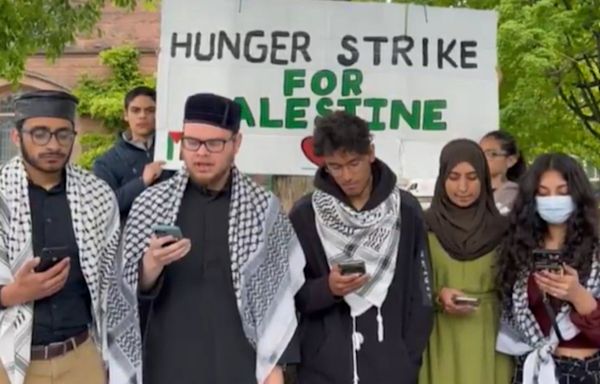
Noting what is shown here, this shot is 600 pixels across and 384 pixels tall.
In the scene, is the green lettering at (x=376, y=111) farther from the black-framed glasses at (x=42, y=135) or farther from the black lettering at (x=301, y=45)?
the black-framed glasses at (x=42, y=135)

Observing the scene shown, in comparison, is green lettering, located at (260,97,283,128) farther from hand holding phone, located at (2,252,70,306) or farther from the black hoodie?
hand holding phone, located at (2,252,70,306)

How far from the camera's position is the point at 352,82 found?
18.2 feet

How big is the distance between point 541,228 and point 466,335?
1.89 ft

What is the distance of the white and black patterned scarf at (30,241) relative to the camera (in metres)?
3.64

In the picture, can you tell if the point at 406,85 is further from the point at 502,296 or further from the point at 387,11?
the point at 502,296

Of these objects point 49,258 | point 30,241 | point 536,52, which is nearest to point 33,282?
point 49,258

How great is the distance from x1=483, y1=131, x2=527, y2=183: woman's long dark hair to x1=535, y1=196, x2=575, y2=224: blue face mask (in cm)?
143

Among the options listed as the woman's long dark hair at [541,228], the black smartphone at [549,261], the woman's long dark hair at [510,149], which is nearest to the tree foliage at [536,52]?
the woman's long dark hair at [510,149]

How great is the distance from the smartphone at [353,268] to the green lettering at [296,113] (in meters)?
1.74

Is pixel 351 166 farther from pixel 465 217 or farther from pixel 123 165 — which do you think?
pixel 123 165

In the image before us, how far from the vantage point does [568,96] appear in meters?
12.9

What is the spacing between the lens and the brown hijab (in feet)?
14.0

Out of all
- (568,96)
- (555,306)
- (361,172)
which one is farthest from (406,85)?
(568,96)

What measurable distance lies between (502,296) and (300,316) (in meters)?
0.89
